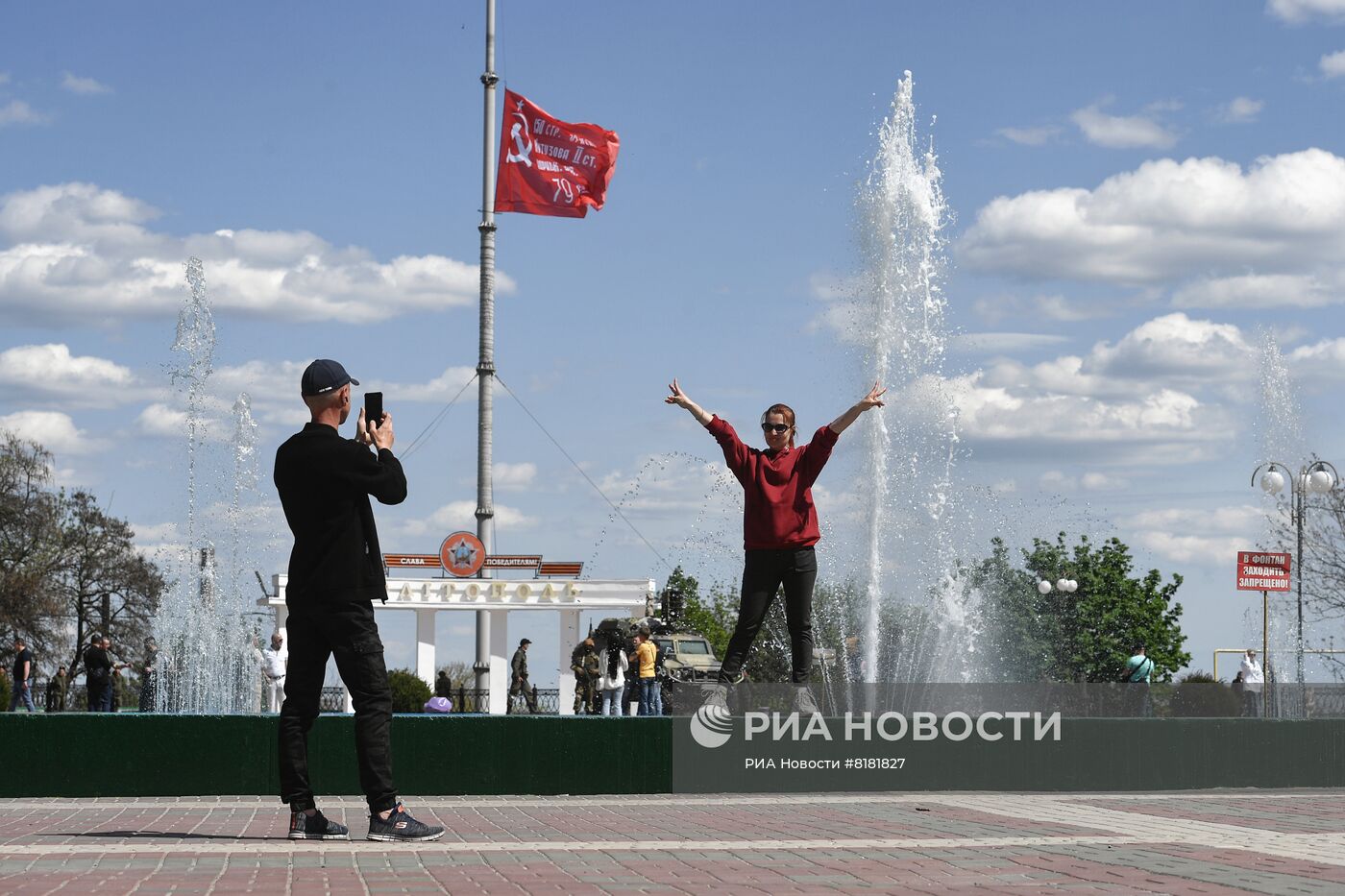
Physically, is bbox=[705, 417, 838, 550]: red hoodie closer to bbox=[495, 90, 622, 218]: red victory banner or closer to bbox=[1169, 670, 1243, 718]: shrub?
bbox=[1169, 670, 1243, 718]: shrub

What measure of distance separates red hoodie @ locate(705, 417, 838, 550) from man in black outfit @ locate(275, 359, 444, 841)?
117 inches

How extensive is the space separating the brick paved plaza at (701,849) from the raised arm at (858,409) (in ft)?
7.59

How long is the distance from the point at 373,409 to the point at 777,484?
10.5 feet

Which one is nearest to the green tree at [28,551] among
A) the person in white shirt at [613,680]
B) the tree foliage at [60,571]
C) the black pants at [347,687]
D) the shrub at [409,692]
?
the tree foliage at [60,571]

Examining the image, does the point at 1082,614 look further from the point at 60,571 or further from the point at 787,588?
the point at 787,588

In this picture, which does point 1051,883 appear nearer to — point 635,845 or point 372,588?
point 635,845

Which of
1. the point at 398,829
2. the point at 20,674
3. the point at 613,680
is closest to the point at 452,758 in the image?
the point at 398,829

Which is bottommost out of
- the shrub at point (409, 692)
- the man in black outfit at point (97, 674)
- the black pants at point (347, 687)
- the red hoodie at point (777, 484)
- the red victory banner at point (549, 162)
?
the shrub at point (409, 692)

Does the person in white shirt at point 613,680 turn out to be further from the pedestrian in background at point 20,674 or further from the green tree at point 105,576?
the green tree at point 105,576

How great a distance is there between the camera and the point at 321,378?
27.6 feet

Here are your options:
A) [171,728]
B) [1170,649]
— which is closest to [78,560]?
[1170,649]

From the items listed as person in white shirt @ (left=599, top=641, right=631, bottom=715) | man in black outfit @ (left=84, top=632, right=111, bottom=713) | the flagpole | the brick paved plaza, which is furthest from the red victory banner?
the brick paved plaza

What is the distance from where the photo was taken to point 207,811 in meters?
10.9

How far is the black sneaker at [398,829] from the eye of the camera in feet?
27.1
